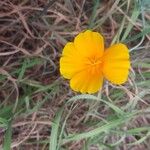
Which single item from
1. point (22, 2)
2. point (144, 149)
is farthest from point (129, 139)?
point (22, 2)

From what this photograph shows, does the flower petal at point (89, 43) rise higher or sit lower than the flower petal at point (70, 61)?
higher

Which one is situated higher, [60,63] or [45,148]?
[60,63]

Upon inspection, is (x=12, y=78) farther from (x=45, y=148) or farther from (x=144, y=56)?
(x=144, y=56)

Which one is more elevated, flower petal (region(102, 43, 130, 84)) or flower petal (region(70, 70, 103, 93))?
flower petal (region(102, 43, 130, 84))
